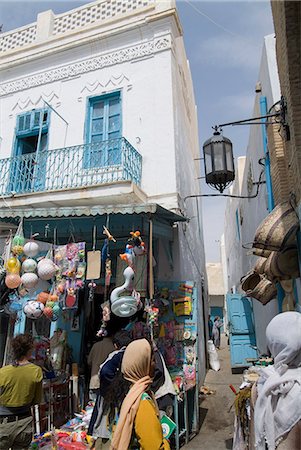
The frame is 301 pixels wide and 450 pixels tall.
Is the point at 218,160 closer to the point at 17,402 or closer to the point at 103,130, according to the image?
the point at 103,130

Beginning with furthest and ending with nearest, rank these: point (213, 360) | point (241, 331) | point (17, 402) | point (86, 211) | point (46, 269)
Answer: point (213, 360) → point (241, 331) → point (86, 211) → point (46, 269) → point (17, 402)

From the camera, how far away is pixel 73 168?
738 cm

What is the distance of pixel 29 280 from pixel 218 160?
11.4ft

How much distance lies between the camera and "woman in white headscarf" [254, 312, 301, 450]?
5.93 ft

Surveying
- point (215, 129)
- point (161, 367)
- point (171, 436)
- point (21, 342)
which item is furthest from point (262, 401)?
point (215, 129)

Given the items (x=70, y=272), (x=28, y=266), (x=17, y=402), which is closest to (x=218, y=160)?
(x=70, y=272)

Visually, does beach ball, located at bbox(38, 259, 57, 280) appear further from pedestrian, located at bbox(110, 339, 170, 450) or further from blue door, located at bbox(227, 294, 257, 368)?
blue door, located at bbox(227, 294, 257, 368)

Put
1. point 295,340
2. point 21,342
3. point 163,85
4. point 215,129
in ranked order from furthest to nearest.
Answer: point 163,85, point 215,129, point 21,342, point 295,340

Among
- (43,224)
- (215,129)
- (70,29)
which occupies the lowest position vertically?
(43,224)

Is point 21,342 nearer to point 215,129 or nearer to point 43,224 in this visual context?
point 43,224

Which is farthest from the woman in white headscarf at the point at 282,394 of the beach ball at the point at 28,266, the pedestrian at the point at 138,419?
the beach ball at the point at 28,266

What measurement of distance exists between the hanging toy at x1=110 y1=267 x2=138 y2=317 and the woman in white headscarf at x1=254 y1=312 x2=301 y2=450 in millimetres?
2742

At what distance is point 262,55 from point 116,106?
3.47 metres

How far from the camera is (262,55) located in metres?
6.36
